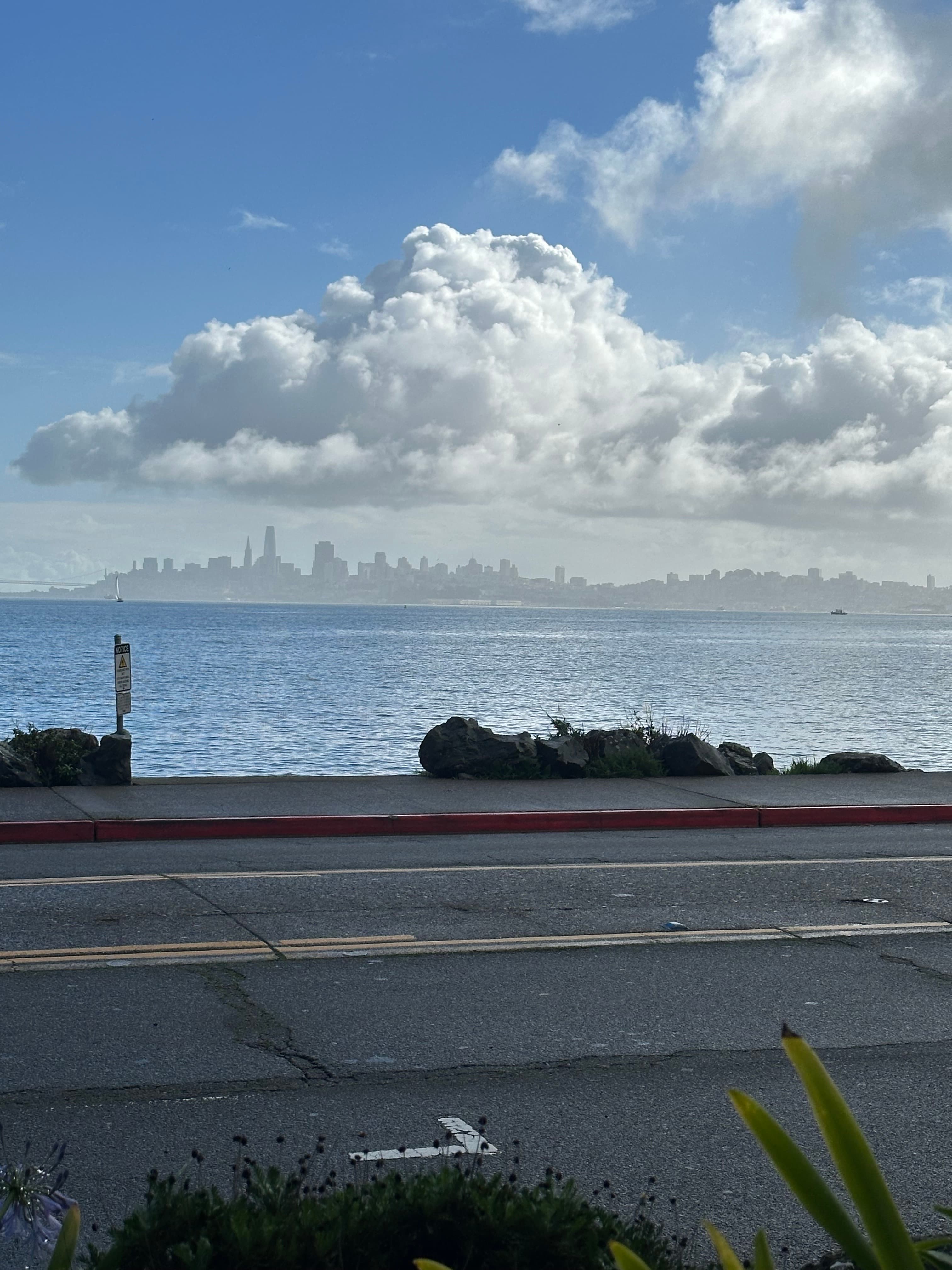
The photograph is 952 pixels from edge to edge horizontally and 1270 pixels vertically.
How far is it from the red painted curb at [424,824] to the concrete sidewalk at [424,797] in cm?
12

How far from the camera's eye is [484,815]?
1362 centimetres

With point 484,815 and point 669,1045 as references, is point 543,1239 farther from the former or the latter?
point 484,815

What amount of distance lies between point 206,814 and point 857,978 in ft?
24.0

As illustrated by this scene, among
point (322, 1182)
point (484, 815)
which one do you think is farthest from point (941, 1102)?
point (484, 815)

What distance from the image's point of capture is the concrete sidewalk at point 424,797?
1347cm

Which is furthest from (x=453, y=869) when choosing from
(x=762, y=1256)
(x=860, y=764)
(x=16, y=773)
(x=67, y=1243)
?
(x=860, y=764)

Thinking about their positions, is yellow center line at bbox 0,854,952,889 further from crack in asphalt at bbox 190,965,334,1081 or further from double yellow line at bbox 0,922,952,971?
crack in asphalt at bbox 190,965,334,1081

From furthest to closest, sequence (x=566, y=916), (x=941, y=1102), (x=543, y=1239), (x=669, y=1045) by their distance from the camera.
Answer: (x=566, y=916), (x=669, y=1045), (x=941, y=1102), (x=543, y=1239)

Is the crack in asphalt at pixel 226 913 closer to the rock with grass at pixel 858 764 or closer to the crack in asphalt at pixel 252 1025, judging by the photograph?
the crack in asphalt at pixel 252 1025

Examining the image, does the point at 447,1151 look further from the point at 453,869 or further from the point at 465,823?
the point at 465,823

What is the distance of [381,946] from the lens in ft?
26.3

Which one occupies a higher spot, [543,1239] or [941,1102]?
[543,1239]

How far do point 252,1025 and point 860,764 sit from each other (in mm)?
13740

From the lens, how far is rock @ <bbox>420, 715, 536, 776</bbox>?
55.9 ft
